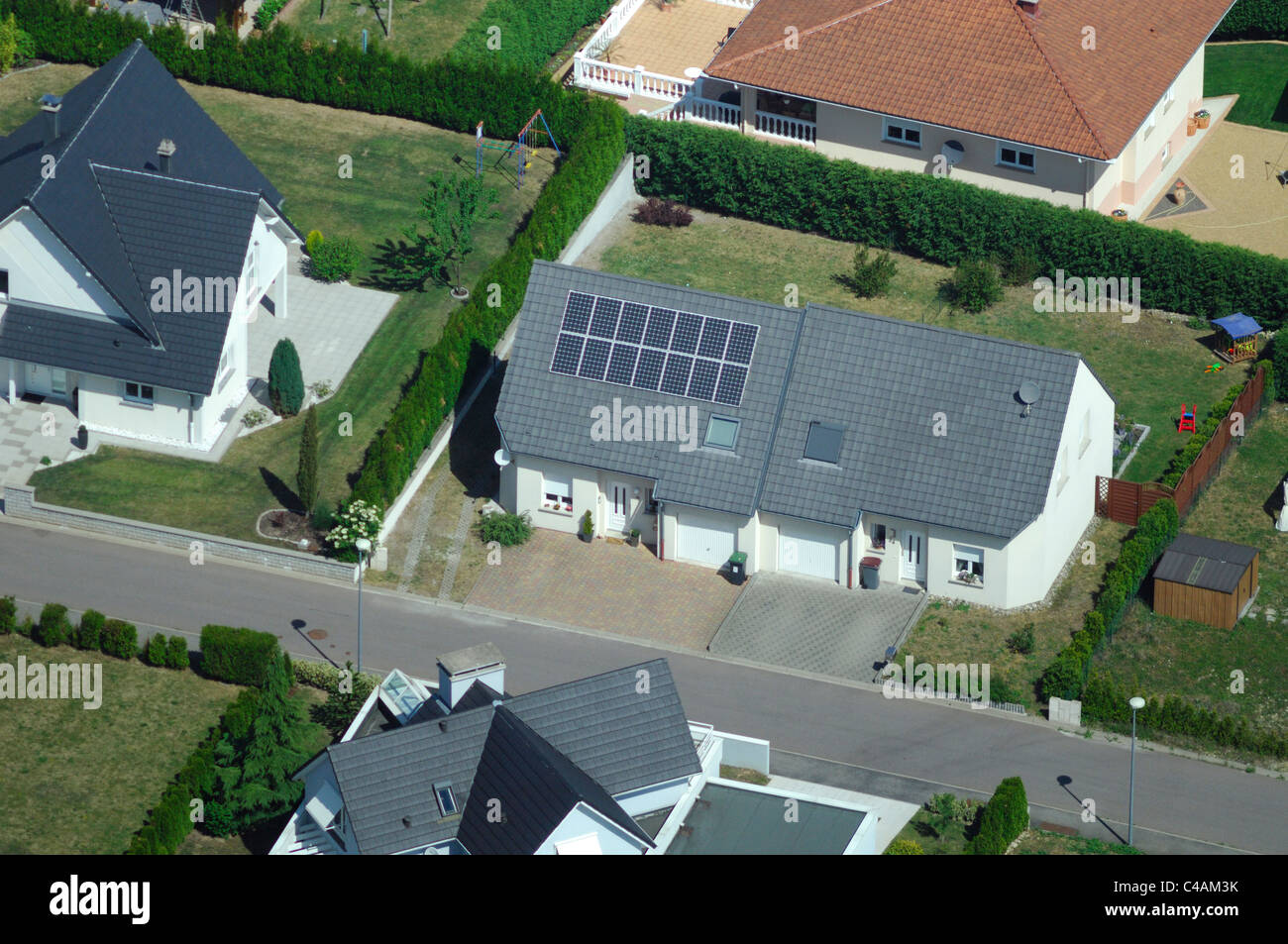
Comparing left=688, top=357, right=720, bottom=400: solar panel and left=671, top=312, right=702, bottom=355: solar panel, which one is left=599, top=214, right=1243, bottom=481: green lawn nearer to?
left=671, top=312, right=702, bottom=355: solar panel

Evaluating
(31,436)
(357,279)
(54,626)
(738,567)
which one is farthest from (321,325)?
(738,567)

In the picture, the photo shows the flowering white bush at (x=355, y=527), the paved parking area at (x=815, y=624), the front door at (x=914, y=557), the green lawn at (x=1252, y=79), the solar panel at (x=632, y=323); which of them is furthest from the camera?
the green lawn at (x=1252, y=79)

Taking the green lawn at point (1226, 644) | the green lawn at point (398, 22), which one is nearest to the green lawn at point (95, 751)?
the green lawn at point (1226, 644)

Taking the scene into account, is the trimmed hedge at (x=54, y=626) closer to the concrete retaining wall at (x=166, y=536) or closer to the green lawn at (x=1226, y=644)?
the concrete retaining wall at (x=166, y=536)
